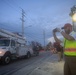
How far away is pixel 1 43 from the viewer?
19.1m

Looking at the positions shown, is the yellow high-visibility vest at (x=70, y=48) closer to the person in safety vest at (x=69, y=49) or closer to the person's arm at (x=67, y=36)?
the person in safety vest at (x=69, y=49)

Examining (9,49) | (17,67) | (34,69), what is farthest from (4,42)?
(34,69)

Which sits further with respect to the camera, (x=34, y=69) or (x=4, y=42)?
(x=4, y=42)

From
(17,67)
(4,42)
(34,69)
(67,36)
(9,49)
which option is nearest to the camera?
(67,36)

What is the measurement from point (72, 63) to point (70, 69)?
0.51 ft

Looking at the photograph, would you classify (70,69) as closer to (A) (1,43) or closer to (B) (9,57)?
(B) (9,57)

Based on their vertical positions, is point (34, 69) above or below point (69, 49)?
below

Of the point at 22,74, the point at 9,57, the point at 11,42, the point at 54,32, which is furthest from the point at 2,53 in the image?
the point at 54,32

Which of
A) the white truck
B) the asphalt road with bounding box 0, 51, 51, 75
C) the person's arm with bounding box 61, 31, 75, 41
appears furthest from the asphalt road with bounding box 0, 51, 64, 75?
the person's arm with bounding box 61, 31, 75, 41

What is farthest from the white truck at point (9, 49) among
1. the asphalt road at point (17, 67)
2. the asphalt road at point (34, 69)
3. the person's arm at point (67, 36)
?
the person's arm at point (67, 36)

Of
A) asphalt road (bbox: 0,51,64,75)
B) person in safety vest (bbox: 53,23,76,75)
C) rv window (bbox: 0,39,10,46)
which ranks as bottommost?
asphalt road (bbox: 0,51,64,75)

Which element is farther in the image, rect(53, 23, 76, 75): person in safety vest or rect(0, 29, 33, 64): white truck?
rect(0, 29, 33, 64): white truck

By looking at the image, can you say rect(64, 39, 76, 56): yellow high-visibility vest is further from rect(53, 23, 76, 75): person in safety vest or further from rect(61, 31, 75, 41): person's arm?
rect(61, 31, 75, 41): person's arm

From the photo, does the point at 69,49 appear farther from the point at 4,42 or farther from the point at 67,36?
the point at 4,42
